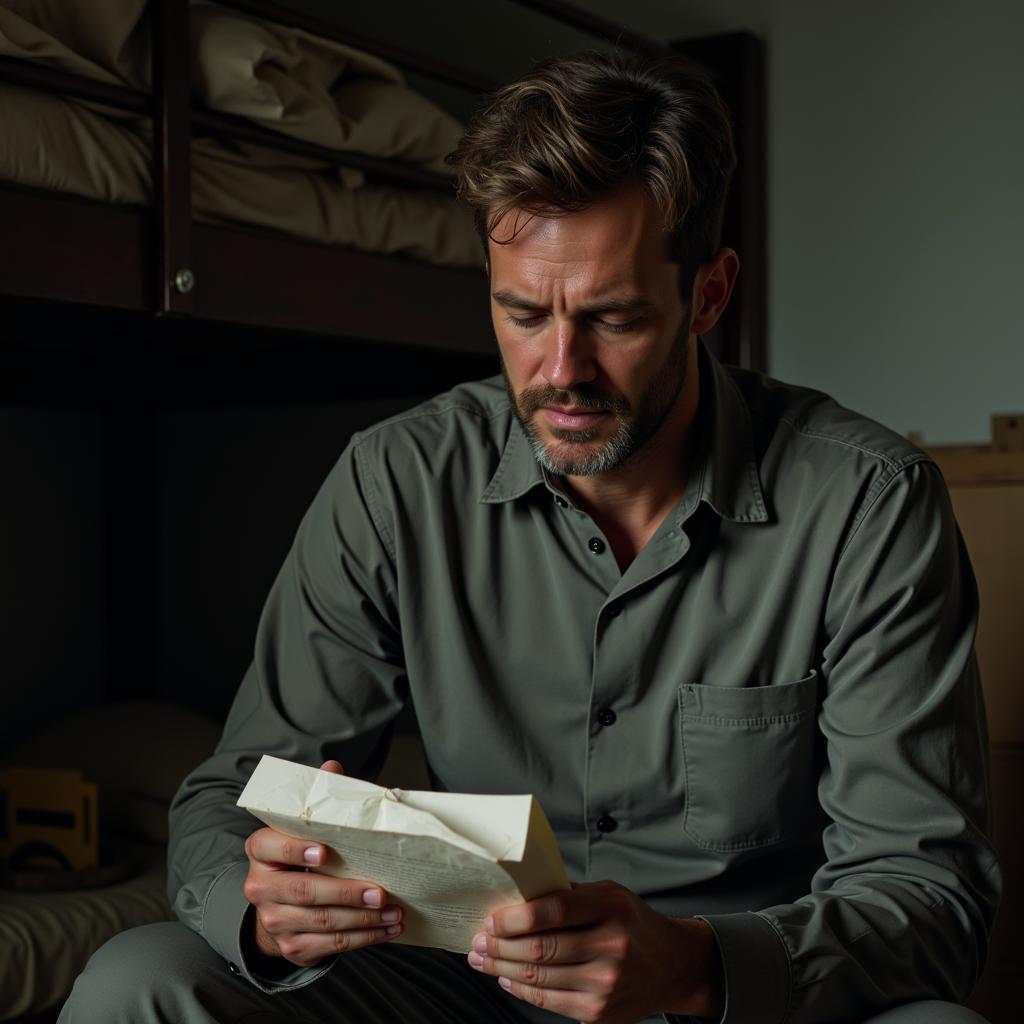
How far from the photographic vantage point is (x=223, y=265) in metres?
1.72

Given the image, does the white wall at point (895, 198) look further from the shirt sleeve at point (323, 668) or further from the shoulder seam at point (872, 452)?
the shirt sleeve at point (323, 668)

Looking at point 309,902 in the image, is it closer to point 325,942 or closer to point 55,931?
point 325,942

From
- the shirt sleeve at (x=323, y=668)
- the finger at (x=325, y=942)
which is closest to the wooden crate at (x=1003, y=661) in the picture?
→ the shirt sleeve at (x=323, y=668)

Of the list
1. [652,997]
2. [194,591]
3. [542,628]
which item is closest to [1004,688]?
[542,628]

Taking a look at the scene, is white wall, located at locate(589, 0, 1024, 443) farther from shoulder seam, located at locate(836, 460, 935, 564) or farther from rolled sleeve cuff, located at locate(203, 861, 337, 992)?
rolled sleeve cuff, located at locate(203, 861, 337, 992)

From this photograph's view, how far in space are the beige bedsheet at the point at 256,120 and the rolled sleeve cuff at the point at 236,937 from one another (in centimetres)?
79

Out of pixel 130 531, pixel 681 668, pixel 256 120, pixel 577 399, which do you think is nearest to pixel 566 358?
pixel 577 399

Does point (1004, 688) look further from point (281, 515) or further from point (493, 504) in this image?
point (281, 515)

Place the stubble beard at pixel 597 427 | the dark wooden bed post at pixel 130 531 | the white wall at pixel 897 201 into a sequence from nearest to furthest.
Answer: the stubble beard at pixel 597 427
the white wall at pixel 897 201
the dark wooden bed post at pixel 130 531

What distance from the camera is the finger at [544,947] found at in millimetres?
960

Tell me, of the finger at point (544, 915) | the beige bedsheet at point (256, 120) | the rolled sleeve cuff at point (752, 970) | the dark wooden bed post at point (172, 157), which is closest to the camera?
the finger at point (544, 915)

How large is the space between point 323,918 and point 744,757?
433 millimetres

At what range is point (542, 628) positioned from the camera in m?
1.36

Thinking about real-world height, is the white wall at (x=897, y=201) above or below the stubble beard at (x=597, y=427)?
above
